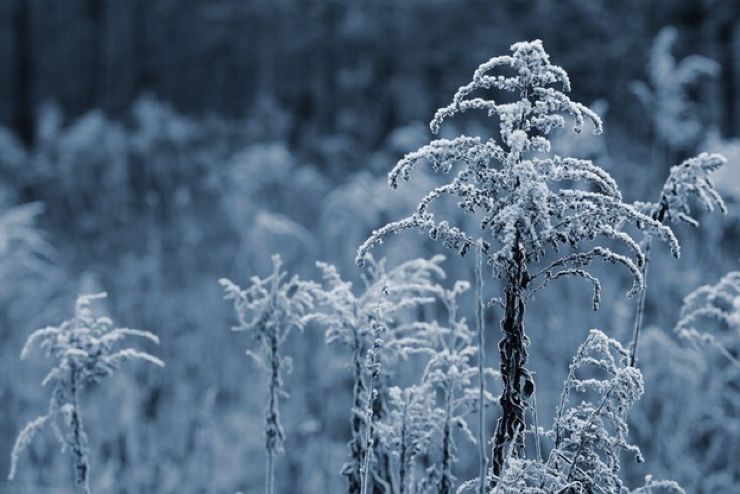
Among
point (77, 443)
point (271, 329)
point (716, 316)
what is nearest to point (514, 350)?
point (271, 329)

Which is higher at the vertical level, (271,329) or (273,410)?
(271,329)

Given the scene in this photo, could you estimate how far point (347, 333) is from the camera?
2.66m

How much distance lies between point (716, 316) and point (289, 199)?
7995 millimetres

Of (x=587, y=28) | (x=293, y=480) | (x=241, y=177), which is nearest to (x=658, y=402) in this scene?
(x=293, y=480)

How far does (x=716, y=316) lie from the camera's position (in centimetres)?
303

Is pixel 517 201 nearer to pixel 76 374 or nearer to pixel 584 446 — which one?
pixel 584 446

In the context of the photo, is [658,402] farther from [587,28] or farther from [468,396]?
[587,28]

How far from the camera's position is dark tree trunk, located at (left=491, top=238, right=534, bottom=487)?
2.03 m

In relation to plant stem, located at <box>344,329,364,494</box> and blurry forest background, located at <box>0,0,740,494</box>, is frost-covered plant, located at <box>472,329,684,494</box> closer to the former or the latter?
plant stem, located at <box>344,329,364,494</box>

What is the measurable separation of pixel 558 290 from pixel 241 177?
4.35m

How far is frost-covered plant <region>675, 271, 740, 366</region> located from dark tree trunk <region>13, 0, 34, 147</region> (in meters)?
15.4

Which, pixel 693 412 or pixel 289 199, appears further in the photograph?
pixel 289 199

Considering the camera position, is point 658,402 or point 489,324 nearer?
point 658,402

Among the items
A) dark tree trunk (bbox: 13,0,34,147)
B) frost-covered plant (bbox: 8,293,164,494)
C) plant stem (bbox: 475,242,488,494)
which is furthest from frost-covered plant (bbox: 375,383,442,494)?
dark tree trunk (bbox: 13,0,34,147)
